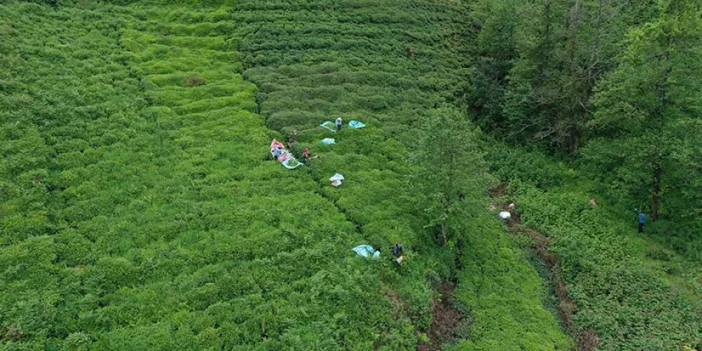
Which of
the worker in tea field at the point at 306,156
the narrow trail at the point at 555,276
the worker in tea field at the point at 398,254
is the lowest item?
the narrow trail at the point at 555,276

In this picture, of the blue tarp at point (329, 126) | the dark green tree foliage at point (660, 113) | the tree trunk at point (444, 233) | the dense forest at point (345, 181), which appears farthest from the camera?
the blue tarp at point (329, 126)

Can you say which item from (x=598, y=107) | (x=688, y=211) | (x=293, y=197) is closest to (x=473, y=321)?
(x=293, y=197)

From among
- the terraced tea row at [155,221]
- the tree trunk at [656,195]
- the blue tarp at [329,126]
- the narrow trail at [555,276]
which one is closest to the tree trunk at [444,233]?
the terraced tea row at [155,221]

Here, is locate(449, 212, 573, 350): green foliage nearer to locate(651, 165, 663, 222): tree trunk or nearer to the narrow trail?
the narrow trail

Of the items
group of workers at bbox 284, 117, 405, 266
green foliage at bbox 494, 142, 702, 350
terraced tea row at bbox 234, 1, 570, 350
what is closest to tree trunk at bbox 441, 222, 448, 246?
terraced tea row at bbox 234, 1, 570, 350

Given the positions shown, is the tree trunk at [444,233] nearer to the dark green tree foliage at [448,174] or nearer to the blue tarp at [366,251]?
the dark green tree foliage at [448,174]

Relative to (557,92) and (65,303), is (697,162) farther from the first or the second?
(65,303)
